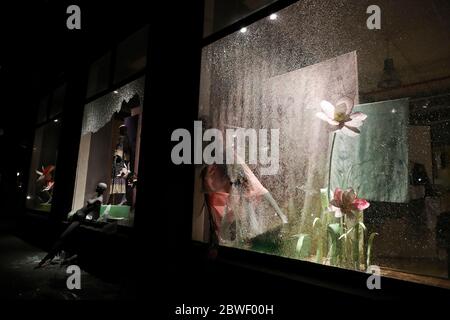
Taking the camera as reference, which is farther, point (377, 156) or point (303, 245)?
point (303, 245)

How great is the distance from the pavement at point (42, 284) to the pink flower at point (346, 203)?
10.0 feet

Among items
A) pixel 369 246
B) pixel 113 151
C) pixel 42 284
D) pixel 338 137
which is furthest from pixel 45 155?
pixel 369 246

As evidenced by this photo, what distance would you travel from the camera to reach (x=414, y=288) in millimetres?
2123

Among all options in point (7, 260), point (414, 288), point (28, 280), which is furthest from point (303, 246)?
point (7, 260)

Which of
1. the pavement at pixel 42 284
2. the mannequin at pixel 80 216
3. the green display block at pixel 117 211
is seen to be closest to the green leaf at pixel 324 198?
the pavement at pixel 42 284

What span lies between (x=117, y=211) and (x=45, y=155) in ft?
16.7

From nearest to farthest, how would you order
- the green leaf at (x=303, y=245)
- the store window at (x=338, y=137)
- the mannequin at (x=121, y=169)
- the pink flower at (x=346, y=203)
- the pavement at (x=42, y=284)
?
1. the store window at (x=338, y=137)
2. the pink flower at (x=346, y=203)
3. the green leaf at (x=303, y=245)
4. the pavement at (x=42, y=284)
5. the mannequin at (x=121, y=169)

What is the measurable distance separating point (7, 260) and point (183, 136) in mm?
4771

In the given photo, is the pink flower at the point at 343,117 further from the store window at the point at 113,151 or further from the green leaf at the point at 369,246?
the store window at the point at 113,151

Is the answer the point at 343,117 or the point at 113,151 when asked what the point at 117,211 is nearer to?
the point at 113,151

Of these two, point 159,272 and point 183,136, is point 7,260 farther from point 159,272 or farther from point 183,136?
point 183,136

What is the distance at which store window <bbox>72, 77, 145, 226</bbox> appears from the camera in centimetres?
522

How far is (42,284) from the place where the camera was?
4.32 metres

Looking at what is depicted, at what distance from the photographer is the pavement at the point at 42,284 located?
153 inches
